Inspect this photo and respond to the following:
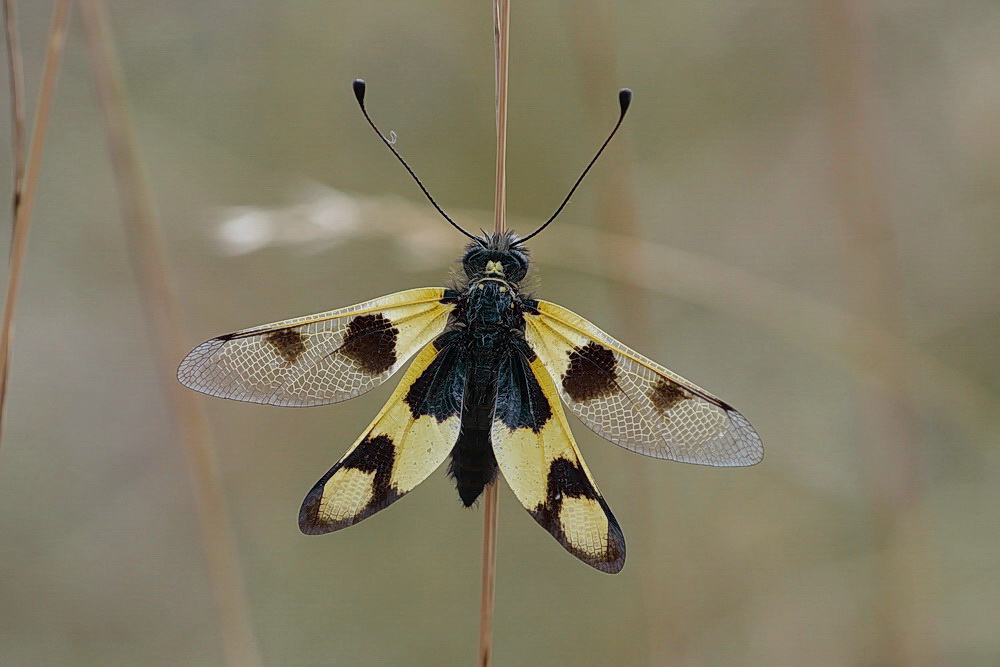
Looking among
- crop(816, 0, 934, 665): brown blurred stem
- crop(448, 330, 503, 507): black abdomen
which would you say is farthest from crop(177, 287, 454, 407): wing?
crop(816, 0, 934, 665): brown blurred stem

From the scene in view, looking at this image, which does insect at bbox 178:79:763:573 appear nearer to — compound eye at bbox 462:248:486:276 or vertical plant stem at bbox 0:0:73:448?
compound eye at bbox 462:248:486:276

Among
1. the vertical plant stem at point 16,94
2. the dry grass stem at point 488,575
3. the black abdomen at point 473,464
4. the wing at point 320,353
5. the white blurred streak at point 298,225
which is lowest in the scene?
the dry grass stem at point 488,575

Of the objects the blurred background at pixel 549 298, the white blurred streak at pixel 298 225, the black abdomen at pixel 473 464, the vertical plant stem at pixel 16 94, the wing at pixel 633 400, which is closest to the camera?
the vertical plant stem at pixel 16 94

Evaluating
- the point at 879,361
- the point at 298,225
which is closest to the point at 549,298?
the point at 879,361

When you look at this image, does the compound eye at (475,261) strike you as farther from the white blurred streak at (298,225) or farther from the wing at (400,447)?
the white blurred streak at (298,225)

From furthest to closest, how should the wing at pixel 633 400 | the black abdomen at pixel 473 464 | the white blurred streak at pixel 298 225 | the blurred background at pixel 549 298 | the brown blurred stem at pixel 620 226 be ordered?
1. the blurred background at pixel 549 298
2. the brown blurred stem at pixel 620 226
3. the white blurred streak at pixel 298 225
4. the black abdomen at pixel 473 464
5. the wing at pixel 633 400

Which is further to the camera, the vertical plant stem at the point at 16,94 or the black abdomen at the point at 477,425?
the black abdomen at the point at 477,425

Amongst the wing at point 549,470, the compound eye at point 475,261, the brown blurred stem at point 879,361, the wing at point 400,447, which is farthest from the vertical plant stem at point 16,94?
the brown blurred stem at point 879,361

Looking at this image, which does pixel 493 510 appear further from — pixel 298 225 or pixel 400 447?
pixel 298 225
